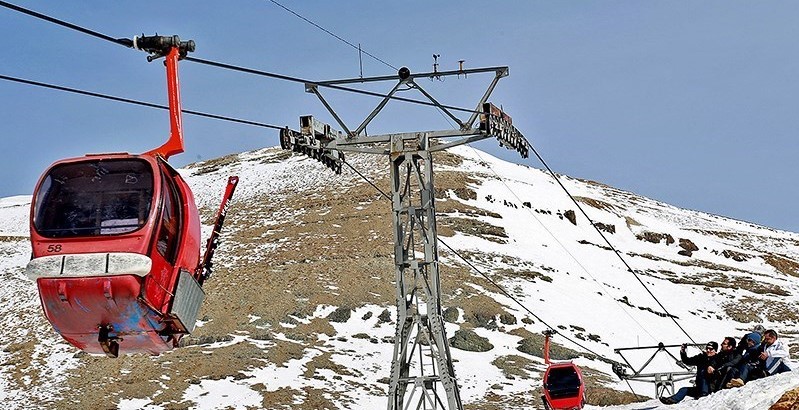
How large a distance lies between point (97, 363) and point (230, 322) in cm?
692

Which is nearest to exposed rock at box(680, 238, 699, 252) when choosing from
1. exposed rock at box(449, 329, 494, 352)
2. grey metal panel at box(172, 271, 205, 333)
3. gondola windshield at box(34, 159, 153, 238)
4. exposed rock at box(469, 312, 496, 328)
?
exposed rock at box(469, 312, 496, 328)

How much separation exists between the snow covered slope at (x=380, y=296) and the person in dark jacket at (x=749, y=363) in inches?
46.3

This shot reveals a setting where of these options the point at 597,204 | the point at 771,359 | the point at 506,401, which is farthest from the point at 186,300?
the point at 597,204

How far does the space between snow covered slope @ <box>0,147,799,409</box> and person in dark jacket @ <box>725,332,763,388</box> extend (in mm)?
1177

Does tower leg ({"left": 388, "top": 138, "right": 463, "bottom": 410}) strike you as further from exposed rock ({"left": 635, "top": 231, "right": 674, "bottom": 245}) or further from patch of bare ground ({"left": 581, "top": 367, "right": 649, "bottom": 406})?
exposed rock ({"left": 635, "top": 231, "right": 674, "bottom": 245})

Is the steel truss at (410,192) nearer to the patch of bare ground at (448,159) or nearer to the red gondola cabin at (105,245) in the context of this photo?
the red gondola cabin at (105,245)

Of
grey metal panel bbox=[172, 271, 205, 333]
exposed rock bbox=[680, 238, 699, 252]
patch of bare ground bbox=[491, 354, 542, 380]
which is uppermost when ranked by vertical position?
grey metal panel bbox=[172, 271, 205, 333]

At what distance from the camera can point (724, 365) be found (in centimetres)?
1531

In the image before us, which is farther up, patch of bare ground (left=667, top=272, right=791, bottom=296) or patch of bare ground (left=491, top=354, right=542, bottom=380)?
patch of bare ground (left=491, top=354, right=542, bottom=380)

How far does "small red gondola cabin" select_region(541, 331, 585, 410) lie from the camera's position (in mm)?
22375

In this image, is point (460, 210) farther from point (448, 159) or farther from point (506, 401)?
point (506, 401)

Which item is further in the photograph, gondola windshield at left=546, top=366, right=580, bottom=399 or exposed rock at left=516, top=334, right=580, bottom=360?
exposed rock at left=516, top=334, right=580, bottom=360

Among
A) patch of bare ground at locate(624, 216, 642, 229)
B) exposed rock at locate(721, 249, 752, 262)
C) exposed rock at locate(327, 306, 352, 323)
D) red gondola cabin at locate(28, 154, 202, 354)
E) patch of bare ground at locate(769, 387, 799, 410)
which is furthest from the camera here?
patch of bare ground at locate(624, 216, 642, 229)

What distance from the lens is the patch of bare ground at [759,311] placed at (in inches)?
2180
